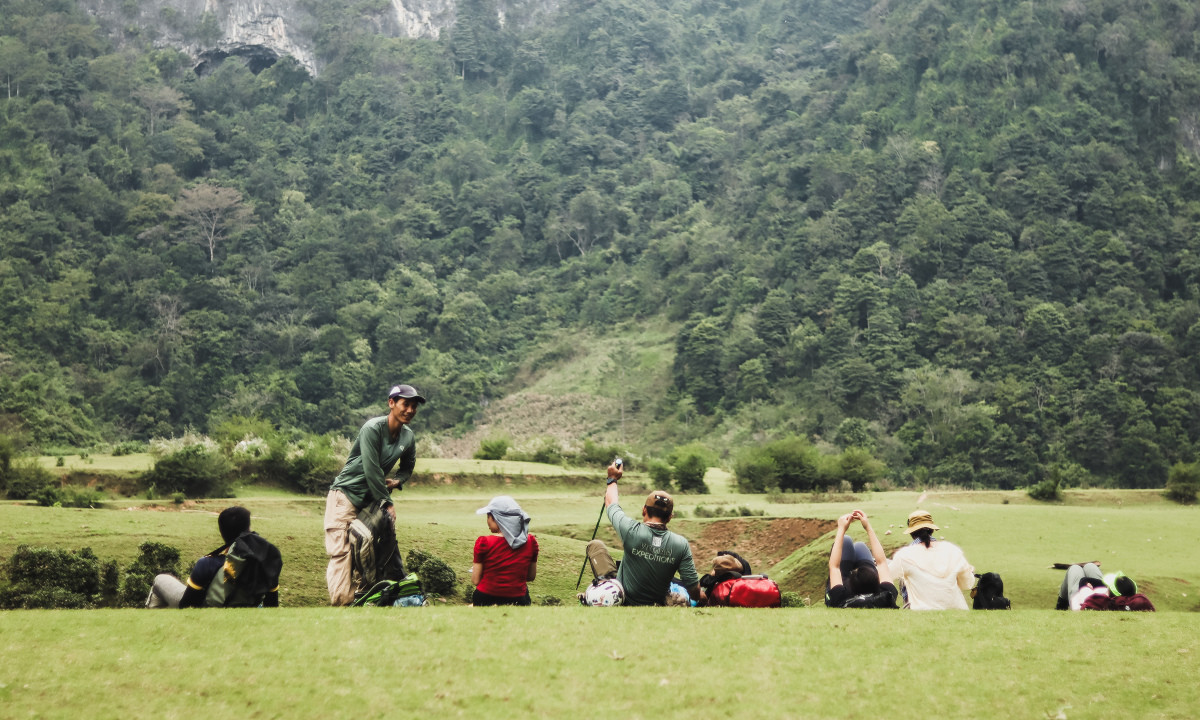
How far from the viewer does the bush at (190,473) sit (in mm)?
19516

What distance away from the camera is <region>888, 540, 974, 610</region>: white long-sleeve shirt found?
26.2 feet

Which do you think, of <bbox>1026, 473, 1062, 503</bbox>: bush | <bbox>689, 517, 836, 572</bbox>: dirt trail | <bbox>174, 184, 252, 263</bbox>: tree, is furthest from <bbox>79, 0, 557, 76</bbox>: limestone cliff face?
<bbox>689, 517, 836, 572</bbox>: dirt trail

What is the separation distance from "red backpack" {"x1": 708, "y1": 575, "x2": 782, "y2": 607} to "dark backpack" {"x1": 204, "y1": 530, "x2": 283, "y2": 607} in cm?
364

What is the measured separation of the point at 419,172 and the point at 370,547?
79.0 meters

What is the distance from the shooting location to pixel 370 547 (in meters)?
8.06

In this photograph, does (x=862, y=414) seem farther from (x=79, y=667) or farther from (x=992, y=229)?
(x=79, y=667)

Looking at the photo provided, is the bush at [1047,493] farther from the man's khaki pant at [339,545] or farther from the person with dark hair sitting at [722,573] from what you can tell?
the man's khaki pant at [339,545]

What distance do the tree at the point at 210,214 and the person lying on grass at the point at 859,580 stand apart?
67.4 meters

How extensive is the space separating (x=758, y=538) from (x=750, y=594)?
29.3ft

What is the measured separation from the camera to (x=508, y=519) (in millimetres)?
7797

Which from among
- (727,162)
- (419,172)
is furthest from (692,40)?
(419,172)

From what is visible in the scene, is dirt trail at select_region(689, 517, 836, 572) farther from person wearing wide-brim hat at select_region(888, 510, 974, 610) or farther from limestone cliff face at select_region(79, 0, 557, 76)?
limestone cliff face at select_region(79, 0, 557, 76)

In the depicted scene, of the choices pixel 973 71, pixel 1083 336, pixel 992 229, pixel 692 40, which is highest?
pixel 692 40

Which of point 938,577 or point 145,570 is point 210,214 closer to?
point 145,570
